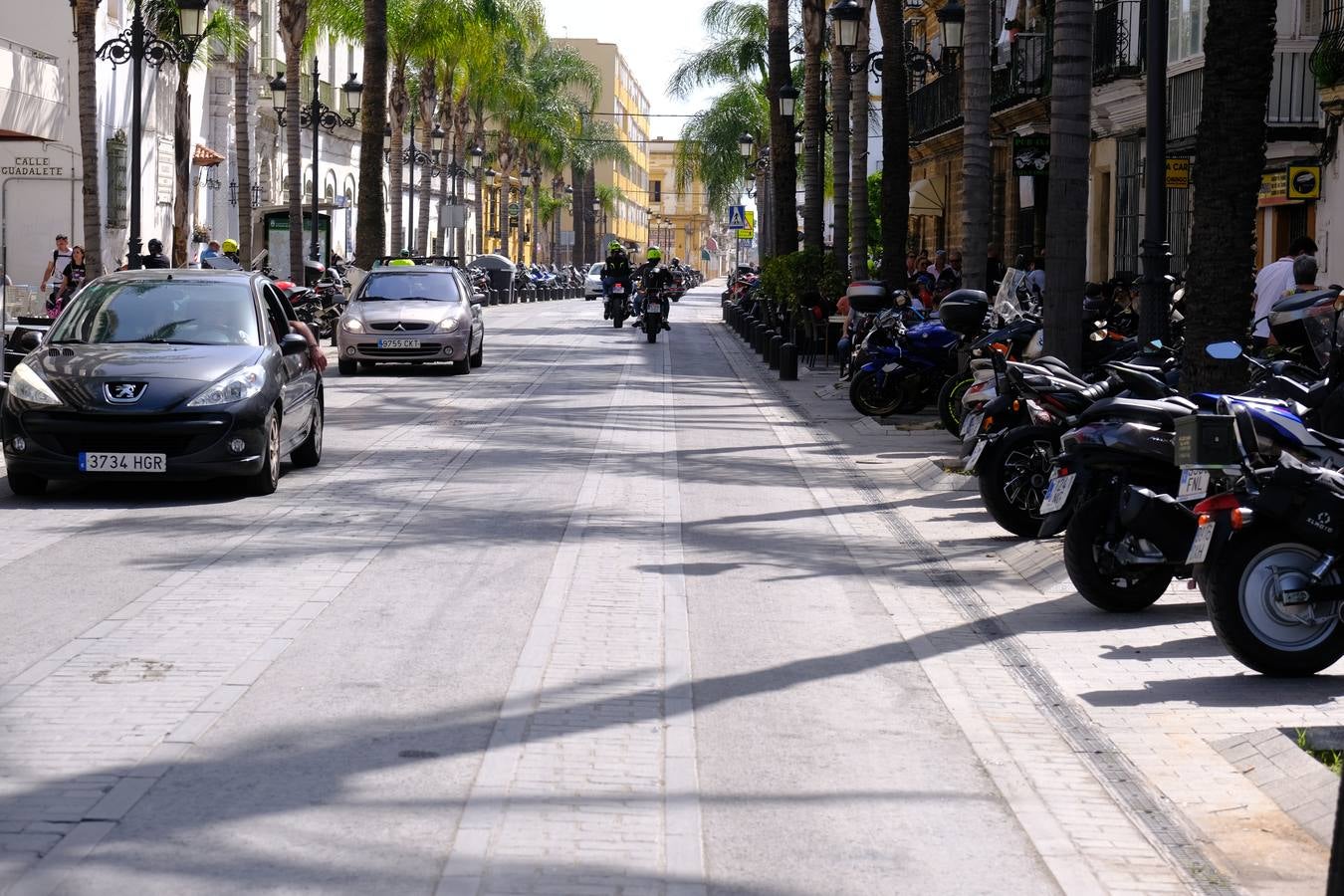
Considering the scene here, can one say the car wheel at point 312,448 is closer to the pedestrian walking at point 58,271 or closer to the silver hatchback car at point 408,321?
the silver hatchback car at point 408,321

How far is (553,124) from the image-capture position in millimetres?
98875

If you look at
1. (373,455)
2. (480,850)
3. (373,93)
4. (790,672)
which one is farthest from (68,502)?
→ (373,93)

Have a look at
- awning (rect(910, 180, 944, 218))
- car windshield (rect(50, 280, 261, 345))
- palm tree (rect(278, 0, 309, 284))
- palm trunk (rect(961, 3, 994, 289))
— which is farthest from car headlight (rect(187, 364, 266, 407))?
awning (rect(910, 180, 944, 218))

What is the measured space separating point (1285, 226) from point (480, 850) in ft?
82.4

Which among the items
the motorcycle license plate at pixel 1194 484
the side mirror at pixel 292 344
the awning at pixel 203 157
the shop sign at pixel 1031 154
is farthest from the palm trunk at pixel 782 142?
the motorcycle license plate at pixel 1194 484

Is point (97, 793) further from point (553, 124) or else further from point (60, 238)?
point (553, 124)

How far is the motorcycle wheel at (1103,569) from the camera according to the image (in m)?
9.38

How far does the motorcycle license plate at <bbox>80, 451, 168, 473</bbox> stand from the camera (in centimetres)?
1253

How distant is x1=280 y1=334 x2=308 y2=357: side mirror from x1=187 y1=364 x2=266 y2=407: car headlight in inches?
29.8

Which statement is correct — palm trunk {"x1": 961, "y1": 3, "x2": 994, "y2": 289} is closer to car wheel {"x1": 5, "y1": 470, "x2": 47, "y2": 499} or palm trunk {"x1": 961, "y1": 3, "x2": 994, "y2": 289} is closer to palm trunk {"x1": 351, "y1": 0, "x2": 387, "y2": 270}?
car wheel {"x1": 5, "y1": 470, "x2": 47, "y2": 499}

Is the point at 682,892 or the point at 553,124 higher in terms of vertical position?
the point at 553,124

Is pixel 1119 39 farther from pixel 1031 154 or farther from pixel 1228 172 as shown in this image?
pixel 1228 172

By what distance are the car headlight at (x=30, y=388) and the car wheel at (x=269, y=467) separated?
139cm

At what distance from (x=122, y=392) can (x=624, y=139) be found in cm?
14864
